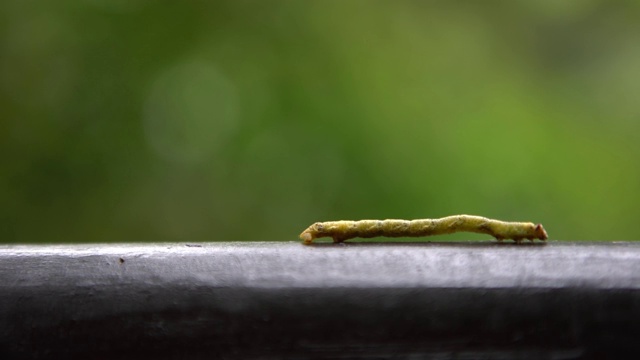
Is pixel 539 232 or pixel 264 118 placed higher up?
pixel 264 118

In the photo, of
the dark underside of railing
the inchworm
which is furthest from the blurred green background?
the dark underside of railing

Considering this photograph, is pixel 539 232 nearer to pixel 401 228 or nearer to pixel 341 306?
pixel 401 228

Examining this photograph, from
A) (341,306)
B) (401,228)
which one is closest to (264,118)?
(401,228)

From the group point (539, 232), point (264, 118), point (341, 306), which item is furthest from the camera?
point (264, 118)

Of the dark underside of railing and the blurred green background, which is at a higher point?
the blurred green background

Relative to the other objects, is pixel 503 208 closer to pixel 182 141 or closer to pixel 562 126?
pixel 562 126

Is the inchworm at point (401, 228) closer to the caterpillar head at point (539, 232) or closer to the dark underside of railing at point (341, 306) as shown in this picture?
the caterpillar head at point (539, 232)

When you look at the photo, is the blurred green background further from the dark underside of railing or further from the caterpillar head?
the dark underside of railing
